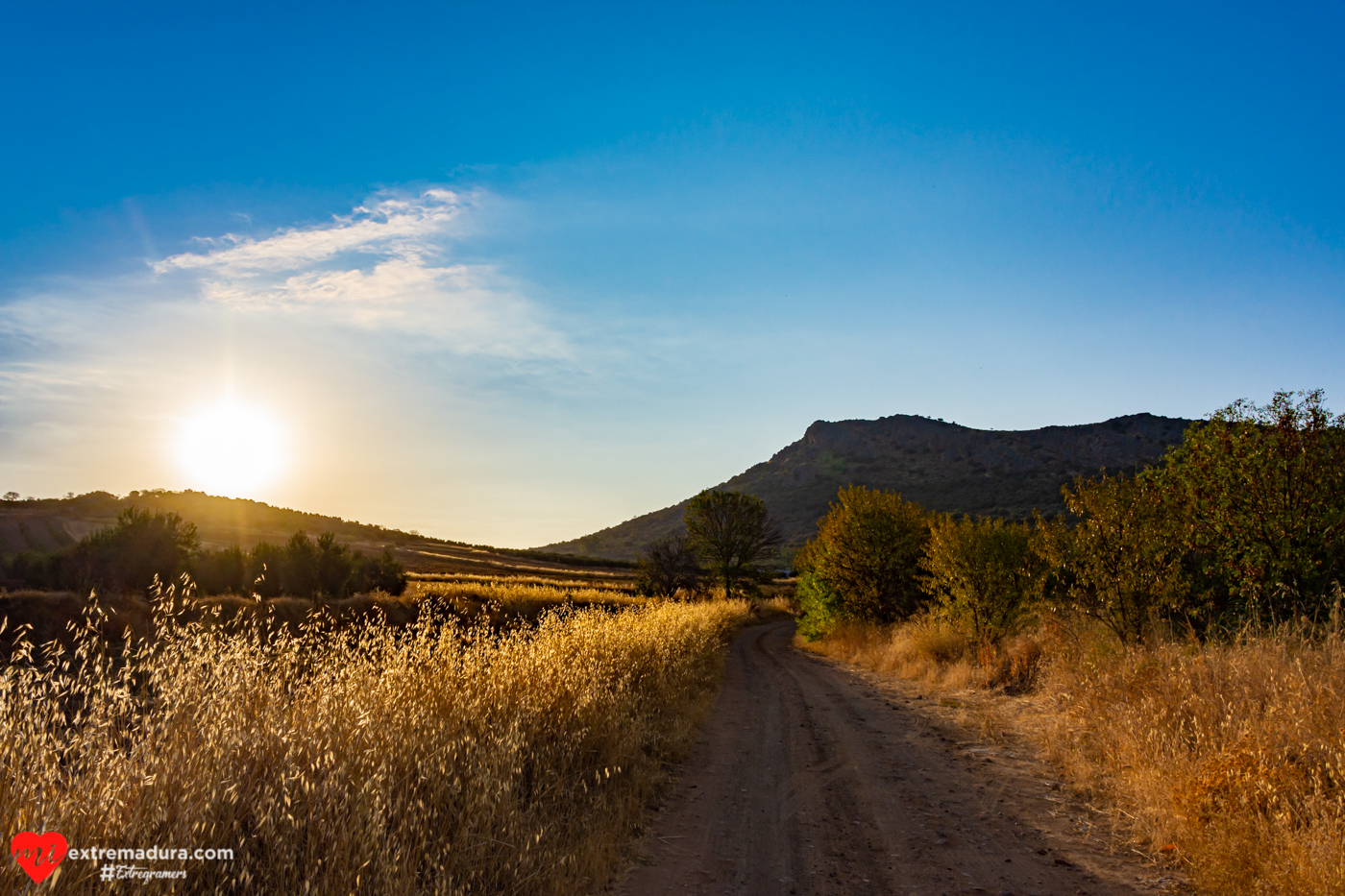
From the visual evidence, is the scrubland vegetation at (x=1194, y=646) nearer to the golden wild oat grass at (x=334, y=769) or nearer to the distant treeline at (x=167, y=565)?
the golden wild oat grass at (x=334, y=769)

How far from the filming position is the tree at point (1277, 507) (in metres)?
9.52

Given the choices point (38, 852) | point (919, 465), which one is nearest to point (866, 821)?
point (38, 852)

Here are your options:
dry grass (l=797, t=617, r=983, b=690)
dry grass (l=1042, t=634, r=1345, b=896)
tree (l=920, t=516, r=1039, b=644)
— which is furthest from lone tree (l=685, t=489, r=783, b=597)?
dry grass (l=1042, t=634, r=1345, b=896)

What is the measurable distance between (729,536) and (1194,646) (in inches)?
1549

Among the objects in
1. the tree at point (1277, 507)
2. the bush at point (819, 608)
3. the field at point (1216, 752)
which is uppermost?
the tree at point (1277, 507)

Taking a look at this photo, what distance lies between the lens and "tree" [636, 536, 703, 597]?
4744cm

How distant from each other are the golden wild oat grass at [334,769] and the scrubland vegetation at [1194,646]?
5.03 m

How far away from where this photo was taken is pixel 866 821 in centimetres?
695

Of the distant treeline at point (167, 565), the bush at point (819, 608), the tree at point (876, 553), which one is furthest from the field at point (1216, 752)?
the distant treeline at point (167, 565)

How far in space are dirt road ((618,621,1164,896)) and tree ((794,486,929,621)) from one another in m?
13.4

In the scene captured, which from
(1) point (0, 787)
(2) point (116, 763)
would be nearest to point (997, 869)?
(2) point (116, 763)

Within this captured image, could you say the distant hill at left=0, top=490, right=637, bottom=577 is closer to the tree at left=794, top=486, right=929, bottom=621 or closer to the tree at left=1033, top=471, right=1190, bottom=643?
the tree at left=794, top=486, right=929, bottom=621

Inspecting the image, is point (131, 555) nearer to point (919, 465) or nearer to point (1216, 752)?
point (1216, 752)

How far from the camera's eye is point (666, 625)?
56.0 feet
